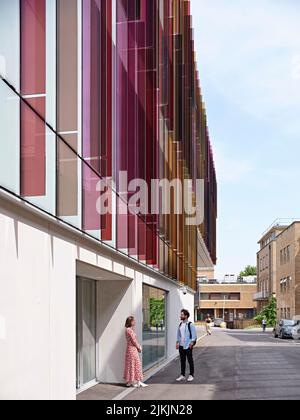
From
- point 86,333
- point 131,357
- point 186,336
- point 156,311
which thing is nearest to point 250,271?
point 156,311

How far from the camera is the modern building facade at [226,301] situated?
112m

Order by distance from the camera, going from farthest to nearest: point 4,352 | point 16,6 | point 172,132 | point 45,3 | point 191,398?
point 172,132, point 191,398, point 45,3, point 16,6, point 4,352

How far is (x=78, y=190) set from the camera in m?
11.2

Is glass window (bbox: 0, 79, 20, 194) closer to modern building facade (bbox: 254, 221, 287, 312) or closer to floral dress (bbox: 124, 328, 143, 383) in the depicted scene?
floral dress (bbox: 124, 328, 143, 383)

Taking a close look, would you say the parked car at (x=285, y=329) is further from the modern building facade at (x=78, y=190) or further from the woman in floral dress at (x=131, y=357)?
the woman in floral dress at (x=131, y=357)

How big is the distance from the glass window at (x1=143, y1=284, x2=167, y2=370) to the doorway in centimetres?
291

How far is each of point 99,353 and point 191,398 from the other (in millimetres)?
3019

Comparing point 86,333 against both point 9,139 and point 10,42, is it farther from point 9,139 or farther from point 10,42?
point 10,42

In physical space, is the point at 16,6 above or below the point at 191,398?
above

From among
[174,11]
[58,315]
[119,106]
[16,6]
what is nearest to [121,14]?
[119,106]

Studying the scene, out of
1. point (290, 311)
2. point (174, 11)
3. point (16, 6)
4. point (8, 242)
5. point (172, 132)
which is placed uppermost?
point (174, 11)

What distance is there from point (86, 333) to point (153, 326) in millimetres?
5637

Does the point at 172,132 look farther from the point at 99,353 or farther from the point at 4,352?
the point at 4,352

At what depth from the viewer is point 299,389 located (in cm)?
1470
